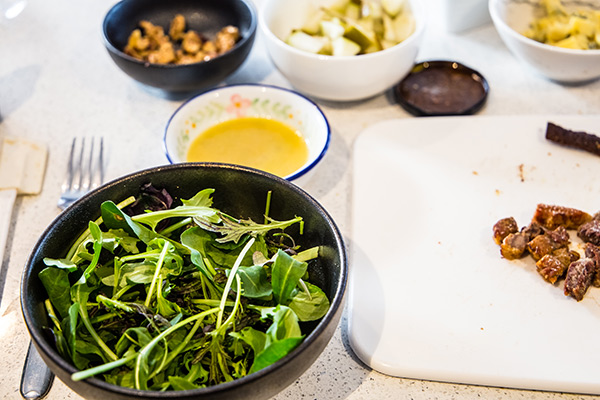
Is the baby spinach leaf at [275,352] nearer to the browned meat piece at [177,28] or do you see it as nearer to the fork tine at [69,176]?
the fork tine at [69,176]

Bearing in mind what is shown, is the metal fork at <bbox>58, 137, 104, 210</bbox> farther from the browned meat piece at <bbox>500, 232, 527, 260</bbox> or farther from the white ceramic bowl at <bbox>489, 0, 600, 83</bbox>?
the white ceramic bowl at <bbox>489, 0, 600, 83</bbox>

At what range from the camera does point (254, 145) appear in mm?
1400

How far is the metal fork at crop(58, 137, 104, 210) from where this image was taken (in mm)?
1308

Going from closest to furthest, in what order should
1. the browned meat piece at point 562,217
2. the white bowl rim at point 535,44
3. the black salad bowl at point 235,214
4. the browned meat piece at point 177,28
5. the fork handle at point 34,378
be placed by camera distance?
the black salad bowl at point 235,214, the fork handle at point 34,378, the browned meat piece at point 562,217, the white bowl rim at point 535,44, the browned meat piece at point 177,28

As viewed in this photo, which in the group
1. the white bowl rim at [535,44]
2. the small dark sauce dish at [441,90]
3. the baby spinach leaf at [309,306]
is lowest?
the small dark sauce dish at [441,90]

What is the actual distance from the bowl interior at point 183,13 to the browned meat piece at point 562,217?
0.88 m

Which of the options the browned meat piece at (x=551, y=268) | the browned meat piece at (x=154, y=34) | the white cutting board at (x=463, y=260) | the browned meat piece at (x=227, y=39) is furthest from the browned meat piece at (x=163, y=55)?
the browned meat piece at (x=551, y=268)

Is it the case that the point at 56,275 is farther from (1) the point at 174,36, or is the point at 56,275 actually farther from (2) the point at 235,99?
(1) the point at 174,36

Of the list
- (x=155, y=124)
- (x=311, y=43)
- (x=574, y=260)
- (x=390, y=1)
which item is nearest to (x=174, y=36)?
(x=155, y=124)

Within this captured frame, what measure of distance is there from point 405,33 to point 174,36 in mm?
657

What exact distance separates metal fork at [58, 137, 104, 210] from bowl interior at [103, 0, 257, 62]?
319 mm

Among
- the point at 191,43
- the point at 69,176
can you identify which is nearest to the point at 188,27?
the point at 191,43

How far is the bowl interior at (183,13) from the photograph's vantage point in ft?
5.37

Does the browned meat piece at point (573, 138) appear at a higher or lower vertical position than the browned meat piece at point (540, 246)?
higher
